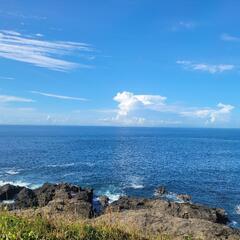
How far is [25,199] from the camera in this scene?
54062 millimetres

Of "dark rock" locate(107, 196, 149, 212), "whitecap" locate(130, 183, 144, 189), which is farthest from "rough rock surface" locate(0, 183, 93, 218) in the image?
"whitecap" locate(130, 183, 144, 189)

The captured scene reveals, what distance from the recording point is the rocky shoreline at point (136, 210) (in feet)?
69.7

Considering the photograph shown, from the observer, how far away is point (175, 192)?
66.2 meters

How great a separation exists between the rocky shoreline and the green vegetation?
2.89 meters

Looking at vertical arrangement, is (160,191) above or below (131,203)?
below

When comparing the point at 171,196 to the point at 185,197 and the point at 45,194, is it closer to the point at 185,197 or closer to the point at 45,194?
the point at 185,197

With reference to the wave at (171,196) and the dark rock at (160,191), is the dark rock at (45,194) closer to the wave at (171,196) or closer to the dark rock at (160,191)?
the dark rock at (160,191)

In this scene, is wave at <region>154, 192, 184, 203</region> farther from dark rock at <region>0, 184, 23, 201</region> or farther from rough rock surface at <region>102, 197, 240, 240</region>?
rough rock surface at <region>102, 197, 240, 240</region>

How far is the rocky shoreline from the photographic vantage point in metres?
21.2

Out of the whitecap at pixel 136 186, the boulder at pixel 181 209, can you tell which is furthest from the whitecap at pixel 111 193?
the boulder at pixel 181 209

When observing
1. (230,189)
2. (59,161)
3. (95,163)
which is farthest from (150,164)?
(230,189)

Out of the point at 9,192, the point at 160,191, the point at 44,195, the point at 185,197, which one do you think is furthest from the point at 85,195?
the point at 185,197

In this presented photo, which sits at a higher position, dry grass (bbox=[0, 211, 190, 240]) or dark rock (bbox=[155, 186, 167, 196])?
dry grass (bbox=[0, 211, 190, 240])

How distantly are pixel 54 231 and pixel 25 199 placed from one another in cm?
4295
